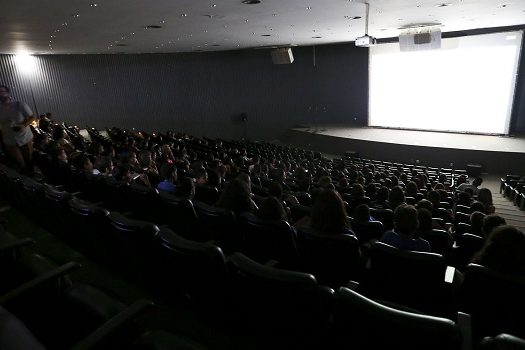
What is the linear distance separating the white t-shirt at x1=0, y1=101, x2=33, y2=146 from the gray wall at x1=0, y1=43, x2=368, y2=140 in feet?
37.6

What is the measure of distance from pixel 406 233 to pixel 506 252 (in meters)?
0.86

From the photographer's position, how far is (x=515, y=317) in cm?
217

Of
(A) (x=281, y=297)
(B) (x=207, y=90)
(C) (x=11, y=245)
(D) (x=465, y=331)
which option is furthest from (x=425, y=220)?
(B) (x=207, y=90)

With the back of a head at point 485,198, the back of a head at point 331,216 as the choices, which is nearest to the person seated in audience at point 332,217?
the back of a head at point 331,216

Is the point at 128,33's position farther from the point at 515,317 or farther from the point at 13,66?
the point at 515,317

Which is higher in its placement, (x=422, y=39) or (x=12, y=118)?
(x=422, y=39)

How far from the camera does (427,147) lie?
13656 mm

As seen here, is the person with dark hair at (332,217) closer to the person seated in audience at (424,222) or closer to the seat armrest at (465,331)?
the person seated in audience at (424,222)

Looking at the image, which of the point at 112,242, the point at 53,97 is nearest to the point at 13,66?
the point at 53,97

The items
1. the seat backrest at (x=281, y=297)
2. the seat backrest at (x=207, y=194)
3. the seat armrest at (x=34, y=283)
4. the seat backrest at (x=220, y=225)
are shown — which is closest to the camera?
the seat armrest at (x=34, y=283)

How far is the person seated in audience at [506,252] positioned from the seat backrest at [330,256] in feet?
2.92

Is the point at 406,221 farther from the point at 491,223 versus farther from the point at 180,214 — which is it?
the point at 180,214

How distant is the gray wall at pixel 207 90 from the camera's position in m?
16.8

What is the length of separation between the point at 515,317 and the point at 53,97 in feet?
61.1
